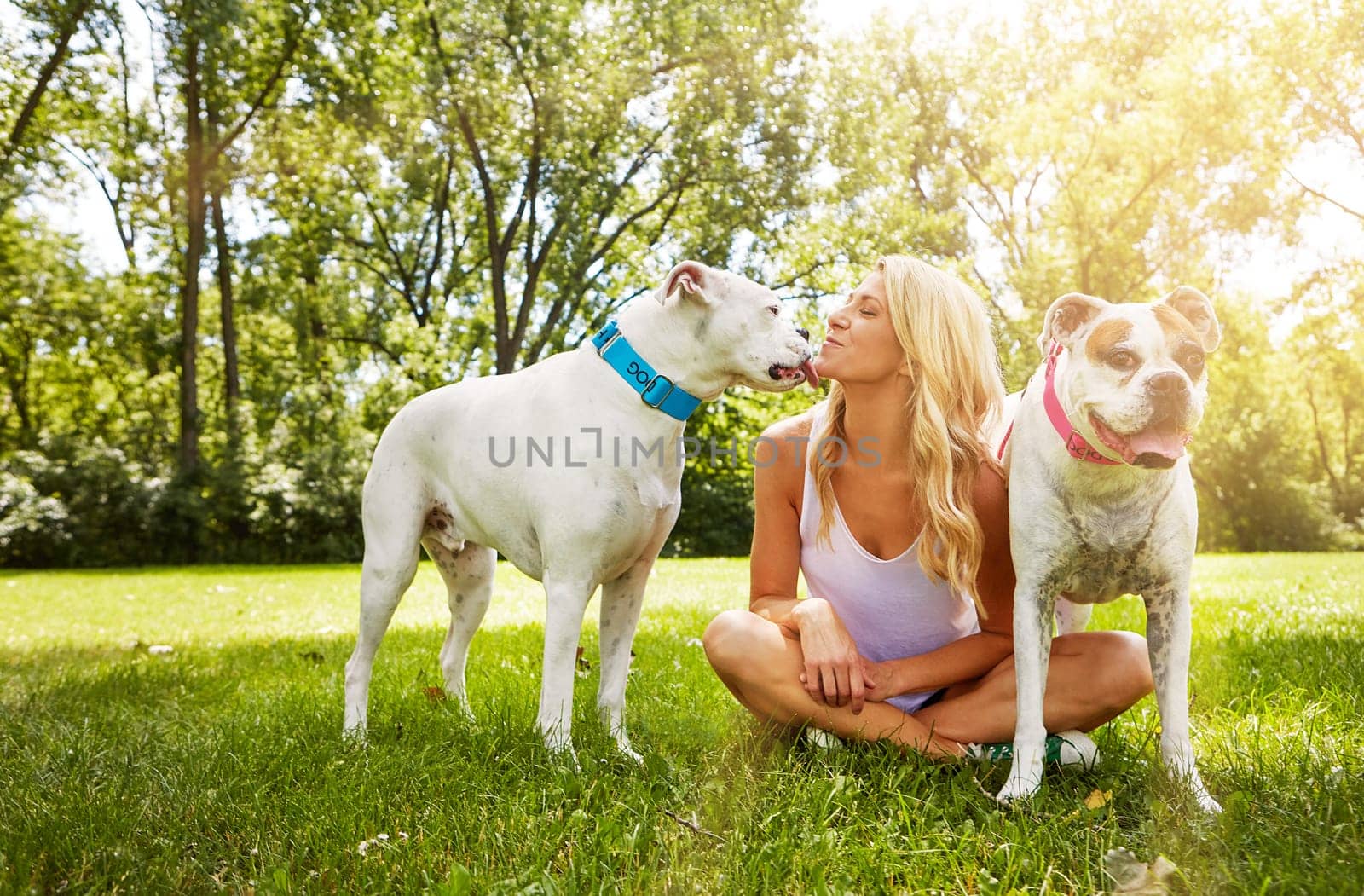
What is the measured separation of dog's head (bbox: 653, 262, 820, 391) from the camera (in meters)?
2.96

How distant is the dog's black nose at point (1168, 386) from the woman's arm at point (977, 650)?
87cm

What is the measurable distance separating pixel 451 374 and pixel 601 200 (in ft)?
21.5

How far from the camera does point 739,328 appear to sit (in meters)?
2.97

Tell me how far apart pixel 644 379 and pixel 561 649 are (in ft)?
3.12

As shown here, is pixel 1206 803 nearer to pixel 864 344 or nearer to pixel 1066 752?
pixel 1066 752

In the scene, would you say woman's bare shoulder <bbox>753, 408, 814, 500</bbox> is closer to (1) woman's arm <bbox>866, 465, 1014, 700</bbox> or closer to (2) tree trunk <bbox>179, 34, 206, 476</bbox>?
(1) woman's arm <bbox>866, 465, 1014, 700</bbox>

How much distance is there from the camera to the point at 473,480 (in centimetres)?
334

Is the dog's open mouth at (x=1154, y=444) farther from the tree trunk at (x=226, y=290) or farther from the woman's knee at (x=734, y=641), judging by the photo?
the tree trunk at (x=226, y=290)

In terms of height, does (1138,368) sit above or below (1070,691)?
above

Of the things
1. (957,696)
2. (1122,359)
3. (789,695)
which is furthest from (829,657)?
(1122,359)

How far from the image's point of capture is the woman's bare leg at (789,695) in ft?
9.64

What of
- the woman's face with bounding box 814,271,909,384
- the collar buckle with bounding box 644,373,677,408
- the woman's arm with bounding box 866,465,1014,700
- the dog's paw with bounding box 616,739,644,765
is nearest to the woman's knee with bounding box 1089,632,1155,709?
the woman's arm with bounding box 866,465,1014,700

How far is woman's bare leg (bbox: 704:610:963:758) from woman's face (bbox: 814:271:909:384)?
88 centimetres

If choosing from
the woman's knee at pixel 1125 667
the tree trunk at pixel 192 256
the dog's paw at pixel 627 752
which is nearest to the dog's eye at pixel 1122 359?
the woman's knee at pixel 1125 667
